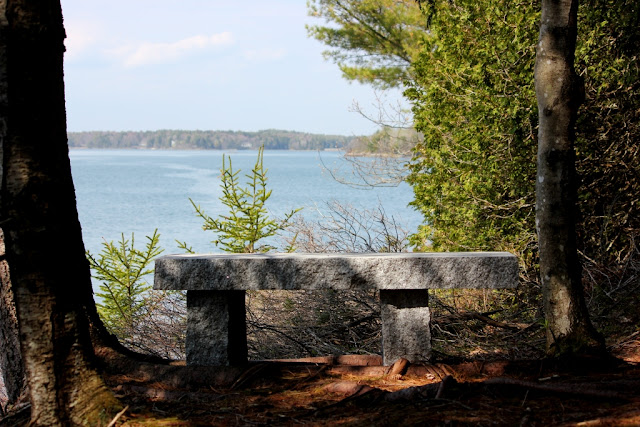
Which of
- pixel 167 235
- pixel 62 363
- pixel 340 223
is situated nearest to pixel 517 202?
pixel 340 223

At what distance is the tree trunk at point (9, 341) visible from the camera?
4684 millimetres

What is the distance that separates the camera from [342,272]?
4457mm

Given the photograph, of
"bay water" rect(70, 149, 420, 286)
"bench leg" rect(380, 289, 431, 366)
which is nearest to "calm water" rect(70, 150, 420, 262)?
"bay water" rect(70, 149, 420, 286)

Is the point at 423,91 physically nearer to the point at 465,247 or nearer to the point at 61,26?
the point at 465,247

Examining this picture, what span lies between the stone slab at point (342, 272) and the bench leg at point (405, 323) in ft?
0.65

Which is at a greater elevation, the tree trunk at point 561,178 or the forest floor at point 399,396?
the tree trunk at point 561,178

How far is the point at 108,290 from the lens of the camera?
29.0 ft

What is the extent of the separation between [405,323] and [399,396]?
864 mm

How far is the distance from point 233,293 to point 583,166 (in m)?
4.82

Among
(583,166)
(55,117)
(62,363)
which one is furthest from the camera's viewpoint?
(583,166)

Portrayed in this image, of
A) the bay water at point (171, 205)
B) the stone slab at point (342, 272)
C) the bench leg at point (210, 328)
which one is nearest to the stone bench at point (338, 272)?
the stone slab at point (342, 272)

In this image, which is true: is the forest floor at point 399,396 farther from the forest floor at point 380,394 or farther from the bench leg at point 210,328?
the bench leg at point 210,328

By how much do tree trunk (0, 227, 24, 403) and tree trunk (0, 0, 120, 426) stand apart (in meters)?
1.44

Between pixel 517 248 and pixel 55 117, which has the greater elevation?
pixel 55 117
